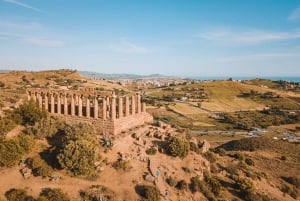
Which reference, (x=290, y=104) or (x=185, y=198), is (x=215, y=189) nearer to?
(x=185, y=198)

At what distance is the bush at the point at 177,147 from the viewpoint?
1264 inches

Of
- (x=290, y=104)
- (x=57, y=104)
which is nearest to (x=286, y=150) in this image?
(x=57, y=104)

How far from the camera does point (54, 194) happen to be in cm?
2441

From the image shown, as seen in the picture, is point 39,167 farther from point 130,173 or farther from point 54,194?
point 130,173

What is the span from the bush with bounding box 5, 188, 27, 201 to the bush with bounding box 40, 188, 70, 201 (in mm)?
1388

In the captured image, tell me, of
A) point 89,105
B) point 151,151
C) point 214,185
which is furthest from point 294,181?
point 89,105

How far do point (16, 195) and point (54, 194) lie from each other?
292 cm

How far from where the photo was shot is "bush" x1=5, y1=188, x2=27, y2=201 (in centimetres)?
2409

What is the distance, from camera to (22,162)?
28.2 meters

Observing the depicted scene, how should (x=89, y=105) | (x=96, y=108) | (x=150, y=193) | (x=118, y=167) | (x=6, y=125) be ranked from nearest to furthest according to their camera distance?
(x=150, y=193)
(x=118, y=167)
(x=6, y=125)
(x=96, y=108)
(x=89, y=105)

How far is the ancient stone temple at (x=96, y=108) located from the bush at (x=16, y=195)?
10.3 meters

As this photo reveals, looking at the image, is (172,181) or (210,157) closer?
(172,181)

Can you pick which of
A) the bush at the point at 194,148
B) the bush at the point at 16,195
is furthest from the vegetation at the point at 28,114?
the bush at the point at 194,148

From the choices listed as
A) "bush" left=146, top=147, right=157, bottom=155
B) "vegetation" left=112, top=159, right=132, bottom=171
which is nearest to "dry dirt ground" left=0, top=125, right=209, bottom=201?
"vegetation" left=112, top=159, right=132, bottom=171
